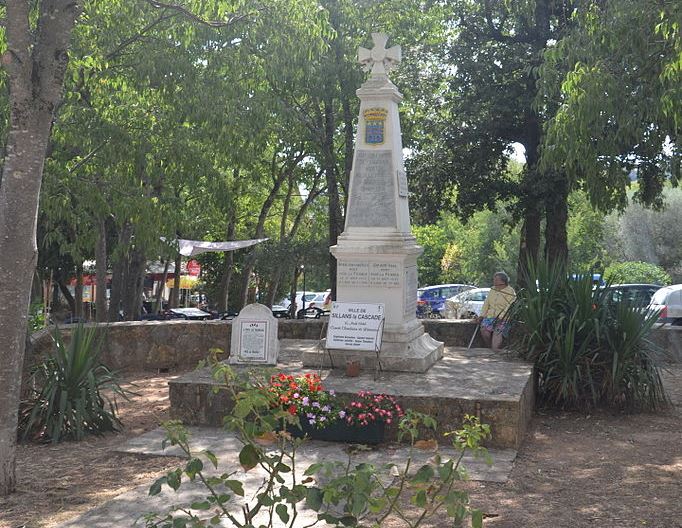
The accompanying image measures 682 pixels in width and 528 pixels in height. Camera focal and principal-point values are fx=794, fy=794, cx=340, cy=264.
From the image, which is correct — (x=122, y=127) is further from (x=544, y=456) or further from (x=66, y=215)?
(x=544, y=456)

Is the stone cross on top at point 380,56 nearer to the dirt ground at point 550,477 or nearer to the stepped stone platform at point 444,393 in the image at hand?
the stepped stone platform at point 444,393

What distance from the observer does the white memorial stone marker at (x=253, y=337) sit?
9.15m

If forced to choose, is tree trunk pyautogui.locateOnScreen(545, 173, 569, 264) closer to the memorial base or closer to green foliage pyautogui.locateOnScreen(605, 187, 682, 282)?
the memorial base

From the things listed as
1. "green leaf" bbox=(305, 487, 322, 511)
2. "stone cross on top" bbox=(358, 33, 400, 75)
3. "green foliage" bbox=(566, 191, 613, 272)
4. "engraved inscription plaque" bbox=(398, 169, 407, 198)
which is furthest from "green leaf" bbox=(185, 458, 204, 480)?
"green foliage" bbox=(566, 191, 613, 272)

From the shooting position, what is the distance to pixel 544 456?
6.70m

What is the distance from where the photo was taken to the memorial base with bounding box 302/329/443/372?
8.82 metres

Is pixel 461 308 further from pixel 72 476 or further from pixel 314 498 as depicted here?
pixel 314 498

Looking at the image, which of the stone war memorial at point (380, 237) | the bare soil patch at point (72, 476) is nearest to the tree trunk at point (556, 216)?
the stone war memorial at point (380, 237)

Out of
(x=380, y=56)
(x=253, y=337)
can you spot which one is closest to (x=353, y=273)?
(x=253, y=337)

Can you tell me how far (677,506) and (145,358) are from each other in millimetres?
8260

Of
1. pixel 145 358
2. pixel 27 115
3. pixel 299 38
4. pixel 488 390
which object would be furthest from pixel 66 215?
pixel 488 390

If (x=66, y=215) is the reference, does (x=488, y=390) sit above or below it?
below

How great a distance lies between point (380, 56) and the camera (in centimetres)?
977

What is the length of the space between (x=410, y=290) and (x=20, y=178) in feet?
17.6
